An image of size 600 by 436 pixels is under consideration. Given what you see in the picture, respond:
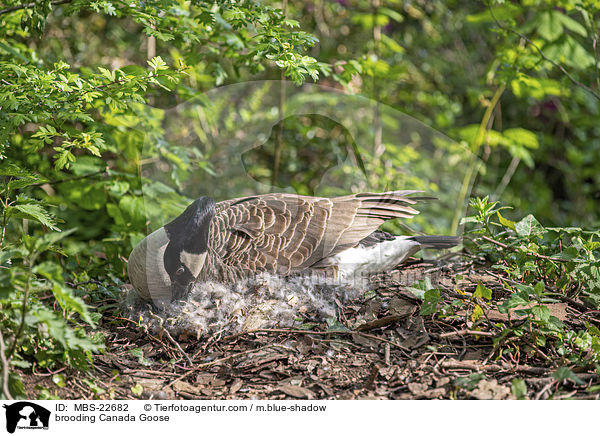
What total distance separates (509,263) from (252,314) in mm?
1276

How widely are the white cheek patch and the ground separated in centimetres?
29

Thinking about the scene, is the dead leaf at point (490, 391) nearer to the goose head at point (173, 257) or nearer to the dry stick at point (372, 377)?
the dry stick at point (372, 377)

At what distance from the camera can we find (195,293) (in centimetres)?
220

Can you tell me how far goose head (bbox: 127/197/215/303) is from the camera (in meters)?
2.12

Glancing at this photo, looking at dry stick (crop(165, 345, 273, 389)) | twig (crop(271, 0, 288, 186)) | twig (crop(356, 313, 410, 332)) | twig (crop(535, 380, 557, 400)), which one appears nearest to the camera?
twig (crop(535, 380, 557, 400))

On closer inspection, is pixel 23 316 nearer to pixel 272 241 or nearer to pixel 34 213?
pixel 34 213

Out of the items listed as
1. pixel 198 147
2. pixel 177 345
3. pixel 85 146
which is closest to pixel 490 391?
pixel 177 345

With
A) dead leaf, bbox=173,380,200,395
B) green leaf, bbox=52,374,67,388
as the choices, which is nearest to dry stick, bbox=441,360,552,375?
dead leaf, bbox=173,380,200,395

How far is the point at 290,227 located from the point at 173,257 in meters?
0.57

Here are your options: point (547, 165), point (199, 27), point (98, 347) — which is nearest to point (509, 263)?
point (98, 347)

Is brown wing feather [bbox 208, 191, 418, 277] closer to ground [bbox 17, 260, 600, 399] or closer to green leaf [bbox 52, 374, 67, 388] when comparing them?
ground [bbox 17, 260, 600, 399]

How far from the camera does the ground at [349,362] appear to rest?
1.78m
